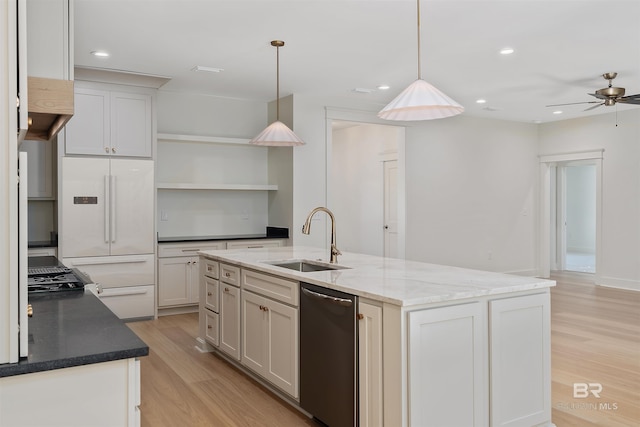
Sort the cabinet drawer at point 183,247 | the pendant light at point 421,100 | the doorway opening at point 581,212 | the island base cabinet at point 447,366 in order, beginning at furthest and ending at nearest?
1. the doorway opening at point 581,212
2. the cabinet drawer at point 183,247
3. the pendant light at point 421,100
4. the island base cabinet at point 447,366

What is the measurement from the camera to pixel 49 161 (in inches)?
207

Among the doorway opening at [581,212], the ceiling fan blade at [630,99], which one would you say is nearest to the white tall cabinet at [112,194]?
the ceiling fan blade at [630,99]

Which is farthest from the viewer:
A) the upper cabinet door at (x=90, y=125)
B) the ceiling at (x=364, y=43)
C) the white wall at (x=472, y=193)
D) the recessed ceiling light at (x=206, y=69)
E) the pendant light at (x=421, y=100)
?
the white wall at (x=472, y=193)

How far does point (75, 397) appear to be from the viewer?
1.45 metres

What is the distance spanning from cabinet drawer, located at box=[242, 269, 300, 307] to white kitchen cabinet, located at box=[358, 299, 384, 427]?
62 centimetres

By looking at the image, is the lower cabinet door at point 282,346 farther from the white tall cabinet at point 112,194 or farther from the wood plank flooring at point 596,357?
the white tall cabinet at point 112,194

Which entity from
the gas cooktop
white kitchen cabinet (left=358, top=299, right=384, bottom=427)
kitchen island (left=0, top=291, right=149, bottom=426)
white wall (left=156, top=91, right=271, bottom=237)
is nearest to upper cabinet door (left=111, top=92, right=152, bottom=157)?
white wall (left=156, top=91, right=271, bottom=237)

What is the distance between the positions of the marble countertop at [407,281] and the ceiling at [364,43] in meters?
1.77

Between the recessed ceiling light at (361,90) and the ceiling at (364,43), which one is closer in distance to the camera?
the ceiling at (364,43)

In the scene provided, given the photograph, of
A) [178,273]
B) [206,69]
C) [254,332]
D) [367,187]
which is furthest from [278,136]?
[367,187]

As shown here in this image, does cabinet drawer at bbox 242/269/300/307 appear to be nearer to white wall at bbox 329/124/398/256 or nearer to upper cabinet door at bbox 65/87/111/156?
upper cabinet door at bbox 65/87/111/156

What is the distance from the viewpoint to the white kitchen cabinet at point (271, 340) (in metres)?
3.01

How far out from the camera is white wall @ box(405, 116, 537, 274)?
24.4 feet

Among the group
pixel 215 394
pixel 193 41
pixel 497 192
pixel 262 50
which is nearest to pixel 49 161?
pixel 193 41
